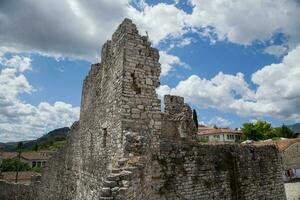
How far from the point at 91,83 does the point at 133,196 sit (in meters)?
7.89

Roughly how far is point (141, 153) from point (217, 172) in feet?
12.4

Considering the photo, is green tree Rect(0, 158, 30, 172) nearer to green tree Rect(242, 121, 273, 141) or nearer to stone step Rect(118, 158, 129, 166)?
green tree Rect(242, 121, 273, 141)

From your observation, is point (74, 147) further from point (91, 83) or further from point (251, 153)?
point (251, 153)

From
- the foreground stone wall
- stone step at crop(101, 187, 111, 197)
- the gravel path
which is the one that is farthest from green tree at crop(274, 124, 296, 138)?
stone step at crop(101, 187, 111, 197)

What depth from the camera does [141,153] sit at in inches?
313

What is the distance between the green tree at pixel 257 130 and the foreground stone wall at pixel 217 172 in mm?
53600

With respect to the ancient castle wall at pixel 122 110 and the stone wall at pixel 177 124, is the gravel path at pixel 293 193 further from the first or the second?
the ancient castle wall at pixel 122 110

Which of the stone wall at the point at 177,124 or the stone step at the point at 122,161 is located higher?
the stone wall at the point at 177,124

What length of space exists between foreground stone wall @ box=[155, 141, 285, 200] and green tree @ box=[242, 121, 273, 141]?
53600 millimetres

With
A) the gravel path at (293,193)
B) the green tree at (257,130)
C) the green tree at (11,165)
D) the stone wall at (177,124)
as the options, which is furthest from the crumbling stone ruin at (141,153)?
the green tree at (11,165)

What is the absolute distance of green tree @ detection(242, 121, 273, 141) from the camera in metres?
62.5

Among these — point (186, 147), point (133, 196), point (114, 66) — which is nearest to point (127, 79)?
point (114, 66)

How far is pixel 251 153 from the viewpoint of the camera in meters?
11.9

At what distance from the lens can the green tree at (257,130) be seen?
62500mm
